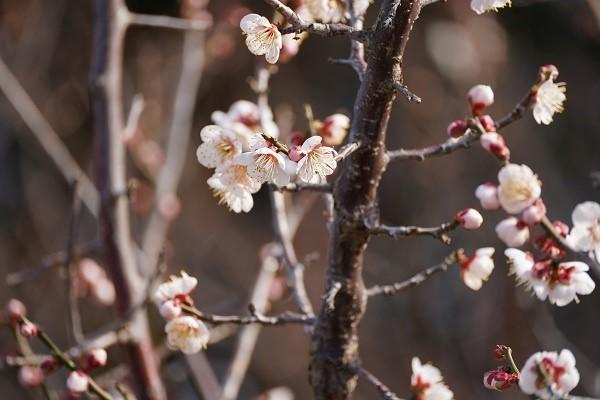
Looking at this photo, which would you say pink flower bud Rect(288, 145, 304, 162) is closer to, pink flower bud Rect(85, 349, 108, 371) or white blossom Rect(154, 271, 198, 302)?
white blossom Rect(154, 271, 198, 302)

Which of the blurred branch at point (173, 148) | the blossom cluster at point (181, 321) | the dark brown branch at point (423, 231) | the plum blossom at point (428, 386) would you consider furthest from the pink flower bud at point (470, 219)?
the blurred branch at point (173, 148)

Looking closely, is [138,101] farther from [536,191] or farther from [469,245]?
[469,245]

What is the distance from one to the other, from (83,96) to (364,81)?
108 inches

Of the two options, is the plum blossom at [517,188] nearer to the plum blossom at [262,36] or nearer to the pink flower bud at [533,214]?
the pink flower bud at [533,214]

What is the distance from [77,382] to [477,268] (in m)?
0.63

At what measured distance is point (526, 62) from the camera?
3.53 metres

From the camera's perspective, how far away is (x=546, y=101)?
96 centimetres

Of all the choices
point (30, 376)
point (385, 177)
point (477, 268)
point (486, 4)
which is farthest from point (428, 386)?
point (385, 177)

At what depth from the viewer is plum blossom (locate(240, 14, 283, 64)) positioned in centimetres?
91

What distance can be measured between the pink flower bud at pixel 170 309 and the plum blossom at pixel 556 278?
1.50 feet

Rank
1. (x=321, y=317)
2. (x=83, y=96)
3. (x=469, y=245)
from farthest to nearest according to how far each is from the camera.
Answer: (x=83, y=96), (x=469, y=245), (x=321, y=317)

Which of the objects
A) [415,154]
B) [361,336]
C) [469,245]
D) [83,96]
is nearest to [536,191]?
[415,154]

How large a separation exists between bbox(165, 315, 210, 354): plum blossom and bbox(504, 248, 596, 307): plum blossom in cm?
45

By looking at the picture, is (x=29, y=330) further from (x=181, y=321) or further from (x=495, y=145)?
(x=495, y=145)
